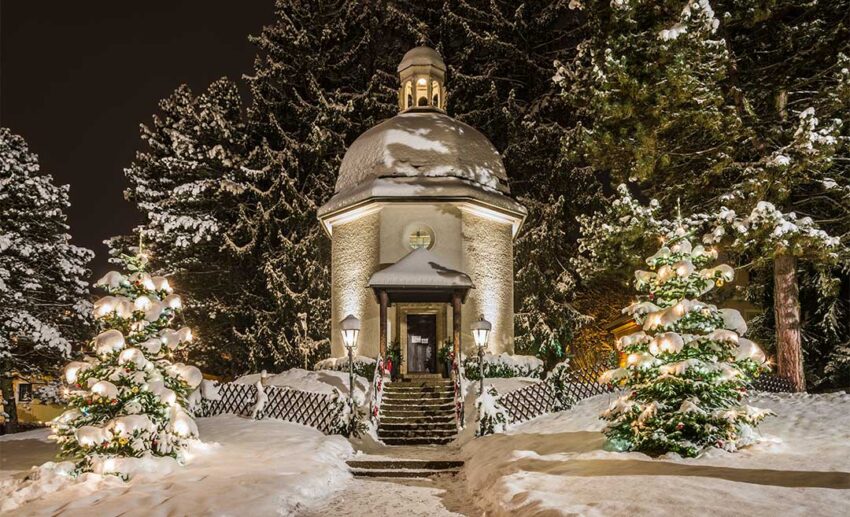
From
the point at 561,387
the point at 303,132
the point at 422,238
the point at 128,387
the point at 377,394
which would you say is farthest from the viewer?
the point at 303,132

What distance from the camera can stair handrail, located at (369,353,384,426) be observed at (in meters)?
15.7

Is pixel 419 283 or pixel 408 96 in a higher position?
pixel 408 96

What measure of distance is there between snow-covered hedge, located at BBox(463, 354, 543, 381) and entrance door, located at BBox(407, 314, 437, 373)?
1361 millimetres

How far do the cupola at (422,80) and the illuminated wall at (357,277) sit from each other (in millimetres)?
5958

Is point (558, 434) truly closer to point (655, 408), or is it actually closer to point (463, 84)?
point (655, 408)

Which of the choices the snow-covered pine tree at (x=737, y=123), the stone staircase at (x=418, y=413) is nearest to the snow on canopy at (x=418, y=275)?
the stone staircase at (x=418, y=413)

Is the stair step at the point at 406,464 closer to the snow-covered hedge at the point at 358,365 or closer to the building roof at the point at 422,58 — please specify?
the snow-covered hedge at the point at 358,365

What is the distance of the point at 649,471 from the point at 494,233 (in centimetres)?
1398

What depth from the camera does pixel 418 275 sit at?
19078mm

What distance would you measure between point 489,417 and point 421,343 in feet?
20.8

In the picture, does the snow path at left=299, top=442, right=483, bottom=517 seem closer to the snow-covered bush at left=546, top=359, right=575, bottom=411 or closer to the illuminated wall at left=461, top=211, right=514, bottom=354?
the snow-covered bush at left=546, top=359, right=575, bottom=411

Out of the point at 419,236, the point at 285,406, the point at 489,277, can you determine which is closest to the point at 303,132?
the point at 419,236

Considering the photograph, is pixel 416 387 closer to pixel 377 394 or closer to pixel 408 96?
pixel 377 394

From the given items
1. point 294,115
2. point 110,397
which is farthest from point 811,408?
point 294,115
